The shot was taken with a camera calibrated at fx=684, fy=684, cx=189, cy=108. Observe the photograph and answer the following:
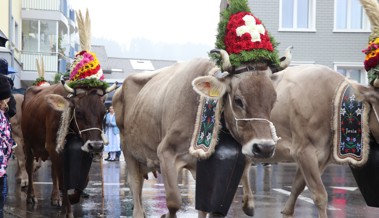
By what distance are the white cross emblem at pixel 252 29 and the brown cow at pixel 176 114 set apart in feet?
1.05

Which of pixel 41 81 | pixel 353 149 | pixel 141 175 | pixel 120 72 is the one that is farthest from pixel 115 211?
pixel 120 72

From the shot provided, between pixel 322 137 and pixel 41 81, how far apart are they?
836 cm

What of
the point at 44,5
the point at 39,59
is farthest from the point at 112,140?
the point at 44,5

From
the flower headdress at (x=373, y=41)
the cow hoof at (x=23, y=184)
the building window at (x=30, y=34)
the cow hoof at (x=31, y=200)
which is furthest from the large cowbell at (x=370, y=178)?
the building window at (x=30, y=34)

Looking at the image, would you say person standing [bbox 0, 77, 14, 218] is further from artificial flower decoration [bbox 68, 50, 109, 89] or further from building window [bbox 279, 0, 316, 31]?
building window [bbox 279, 0, 316, 31]

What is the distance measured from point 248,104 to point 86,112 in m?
3.29

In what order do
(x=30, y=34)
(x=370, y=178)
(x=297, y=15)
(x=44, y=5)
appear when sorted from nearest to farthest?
(x=370, y=178) < (x=297, y=15) < (x=30, y=34) < (x=44, y=5)

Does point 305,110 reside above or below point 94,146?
above

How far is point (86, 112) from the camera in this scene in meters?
8.49

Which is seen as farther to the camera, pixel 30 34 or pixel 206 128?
pixel 30 34

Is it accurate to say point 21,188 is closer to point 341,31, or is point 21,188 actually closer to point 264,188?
point 264,188

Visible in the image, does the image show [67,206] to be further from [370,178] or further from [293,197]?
[370,178]

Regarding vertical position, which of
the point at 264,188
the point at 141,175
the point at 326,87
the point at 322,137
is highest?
the point at 326,87

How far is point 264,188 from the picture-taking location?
43.7 feet
